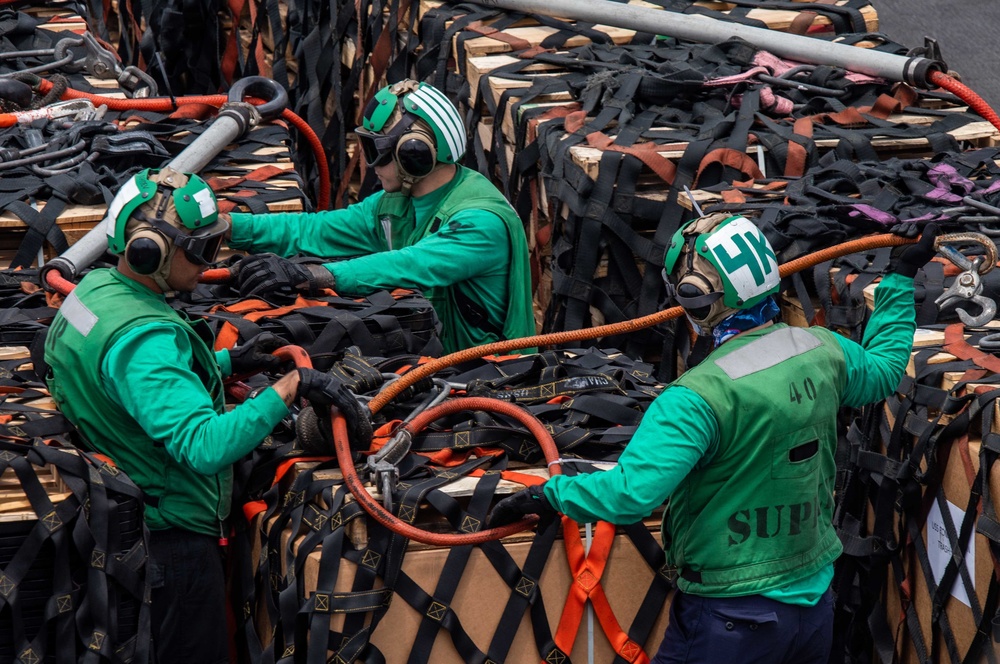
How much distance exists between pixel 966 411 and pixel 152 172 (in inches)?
122

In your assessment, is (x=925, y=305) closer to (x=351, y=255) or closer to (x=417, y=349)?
(x=417, y=349)

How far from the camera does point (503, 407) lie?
18.2ft

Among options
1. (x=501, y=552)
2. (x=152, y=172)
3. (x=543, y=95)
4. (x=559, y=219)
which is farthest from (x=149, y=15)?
(x=501, y=552)

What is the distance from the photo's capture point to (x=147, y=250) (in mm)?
5289

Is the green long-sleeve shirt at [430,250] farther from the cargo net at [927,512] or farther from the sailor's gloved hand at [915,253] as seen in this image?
the sailor's gloved hand at [915,253]

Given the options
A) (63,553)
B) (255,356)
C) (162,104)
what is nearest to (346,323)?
(255,356)

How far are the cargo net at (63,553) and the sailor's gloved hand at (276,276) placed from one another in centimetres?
165

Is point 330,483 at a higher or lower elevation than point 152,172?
lower

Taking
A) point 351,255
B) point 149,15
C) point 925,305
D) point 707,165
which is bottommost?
point 149,15

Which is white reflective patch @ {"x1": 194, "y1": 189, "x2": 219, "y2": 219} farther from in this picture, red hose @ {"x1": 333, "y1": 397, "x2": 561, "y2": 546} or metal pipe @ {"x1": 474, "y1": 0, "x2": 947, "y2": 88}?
metal pipe @ {"x1": 474, "y1": 0, "x2": 947, "y2": 88}

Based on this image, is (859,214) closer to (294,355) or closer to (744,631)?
(744,631)

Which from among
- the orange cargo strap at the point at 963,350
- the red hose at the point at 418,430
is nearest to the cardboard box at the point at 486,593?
the red hose at the point at 418,430

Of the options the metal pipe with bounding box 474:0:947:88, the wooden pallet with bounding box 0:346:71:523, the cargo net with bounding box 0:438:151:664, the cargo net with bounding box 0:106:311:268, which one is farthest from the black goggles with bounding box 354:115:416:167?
the metal pipe with bounding box 474:0:947:88

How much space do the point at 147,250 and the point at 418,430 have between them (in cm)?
119
